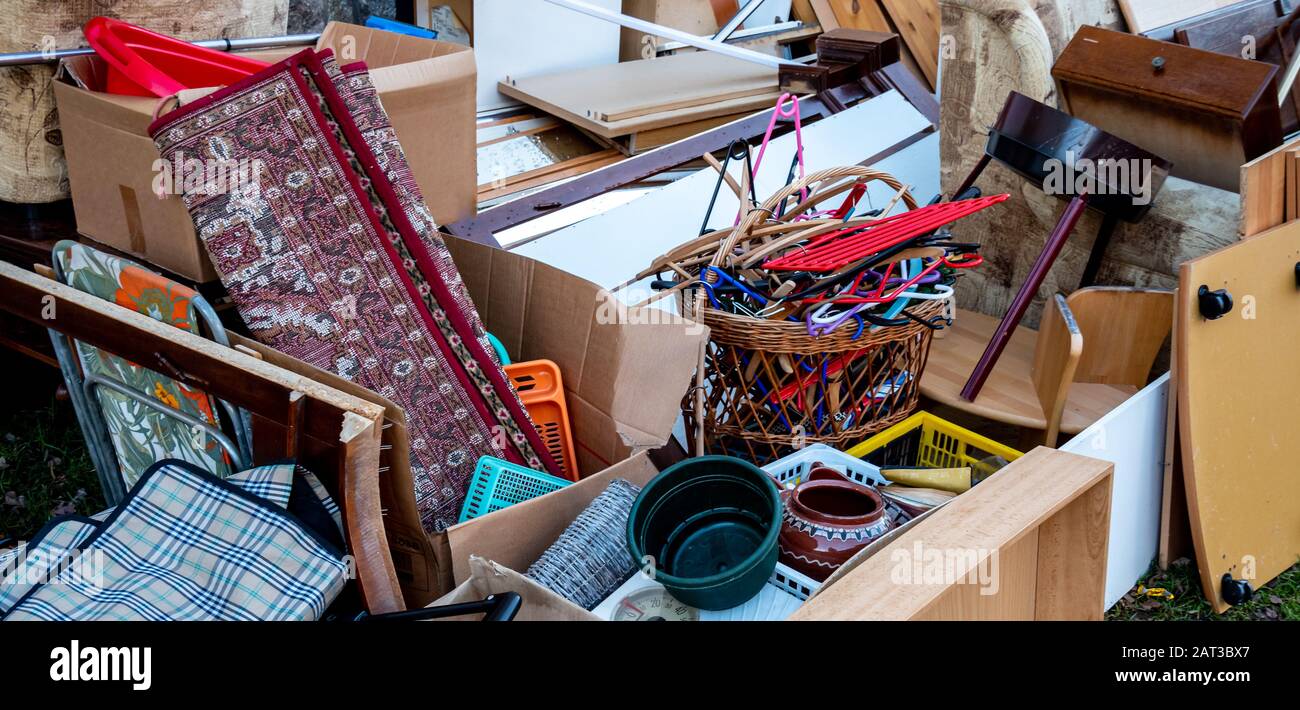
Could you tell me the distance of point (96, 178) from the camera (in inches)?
77.4

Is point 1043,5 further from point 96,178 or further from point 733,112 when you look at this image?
point 96,178

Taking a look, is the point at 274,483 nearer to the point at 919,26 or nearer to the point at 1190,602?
the point at 1190,602

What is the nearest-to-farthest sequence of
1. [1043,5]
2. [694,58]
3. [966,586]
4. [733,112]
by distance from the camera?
[966,586] < [1043,5] < [733,112] < [694,58]

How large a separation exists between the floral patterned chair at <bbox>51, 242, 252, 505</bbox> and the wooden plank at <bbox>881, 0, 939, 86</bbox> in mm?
3524

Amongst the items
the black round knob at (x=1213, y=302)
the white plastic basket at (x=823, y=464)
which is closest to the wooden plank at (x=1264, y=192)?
the black round knob at (x=1213, y=302)

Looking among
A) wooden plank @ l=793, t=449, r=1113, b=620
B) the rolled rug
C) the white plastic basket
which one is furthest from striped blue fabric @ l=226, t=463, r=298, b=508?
the white plastic basket

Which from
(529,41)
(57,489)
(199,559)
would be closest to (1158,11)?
(529,41)

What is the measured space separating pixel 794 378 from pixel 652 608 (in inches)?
23.7

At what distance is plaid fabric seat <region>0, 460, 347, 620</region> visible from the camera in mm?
1318

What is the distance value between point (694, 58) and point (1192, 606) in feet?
7.95

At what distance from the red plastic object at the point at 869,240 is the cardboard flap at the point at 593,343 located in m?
0.26

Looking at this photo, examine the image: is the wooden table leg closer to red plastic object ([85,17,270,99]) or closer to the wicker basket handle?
the wicker basket handle

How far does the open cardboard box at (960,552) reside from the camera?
1311mm
